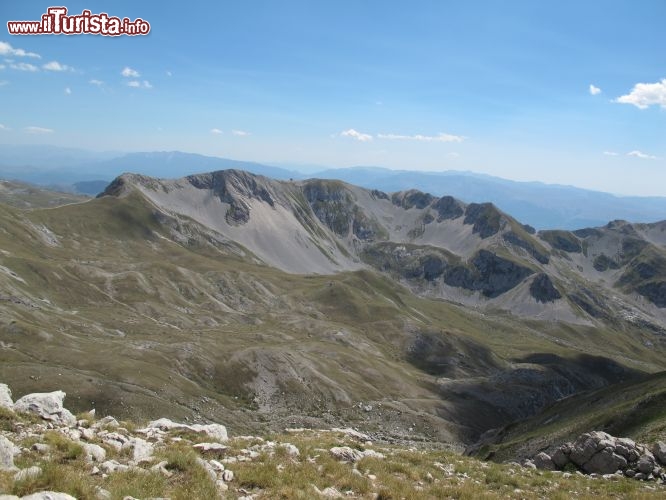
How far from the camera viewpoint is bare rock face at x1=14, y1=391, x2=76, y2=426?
724 inches

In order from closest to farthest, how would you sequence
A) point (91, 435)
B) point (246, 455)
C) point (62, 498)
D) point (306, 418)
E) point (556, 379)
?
point (62, 498) < point (91, 435) < point (246, 455) < point (306, 418) < point (556, 379)

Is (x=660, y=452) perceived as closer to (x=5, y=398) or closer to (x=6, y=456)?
(x=6, y=456)

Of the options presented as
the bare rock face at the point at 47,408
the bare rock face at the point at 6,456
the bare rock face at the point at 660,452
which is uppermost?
the bare rock face at the point at 6,456

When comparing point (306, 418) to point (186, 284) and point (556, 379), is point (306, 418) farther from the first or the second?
point (556, 379)

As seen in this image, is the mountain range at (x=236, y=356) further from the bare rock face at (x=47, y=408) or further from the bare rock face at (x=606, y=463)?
the bare rock face at (x=47, y=408)

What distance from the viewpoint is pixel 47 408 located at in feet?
63.4

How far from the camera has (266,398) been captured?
94.4 meters

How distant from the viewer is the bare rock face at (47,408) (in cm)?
1838

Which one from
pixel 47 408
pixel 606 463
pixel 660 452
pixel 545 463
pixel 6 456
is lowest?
pixel 545 463

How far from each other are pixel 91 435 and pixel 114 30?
68.5 meters

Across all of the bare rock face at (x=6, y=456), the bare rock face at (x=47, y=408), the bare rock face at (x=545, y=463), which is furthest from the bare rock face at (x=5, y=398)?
the bare rock face at (x=545, y=463)

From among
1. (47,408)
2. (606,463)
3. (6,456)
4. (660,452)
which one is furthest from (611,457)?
(6,456)

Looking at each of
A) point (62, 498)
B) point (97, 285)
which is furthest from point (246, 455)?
point (97, 285)

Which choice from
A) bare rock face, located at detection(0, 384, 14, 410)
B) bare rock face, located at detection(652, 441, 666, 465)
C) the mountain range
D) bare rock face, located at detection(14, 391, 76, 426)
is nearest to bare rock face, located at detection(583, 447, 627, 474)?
bare rock face, located at detection(652, 441, 666, 465)
